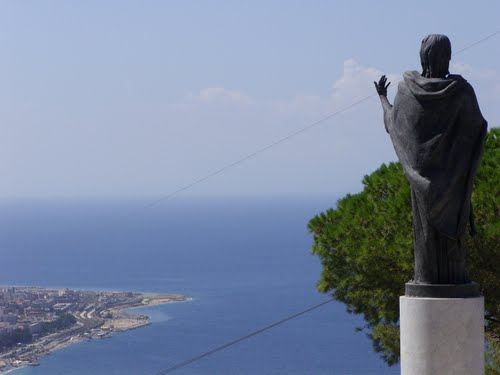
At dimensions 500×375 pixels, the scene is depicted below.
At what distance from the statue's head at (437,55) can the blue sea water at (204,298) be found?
8.80 m

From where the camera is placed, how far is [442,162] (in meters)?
5.81

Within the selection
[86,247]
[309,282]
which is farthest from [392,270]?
[86,247]

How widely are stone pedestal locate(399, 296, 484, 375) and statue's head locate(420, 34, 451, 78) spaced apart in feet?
4.12

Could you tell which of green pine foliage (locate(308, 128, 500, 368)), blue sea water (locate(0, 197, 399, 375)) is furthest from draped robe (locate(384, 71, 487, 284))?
blue sea water (locate(0, 197, 399, 375))

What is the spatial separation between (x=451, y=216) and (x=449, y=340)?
0.67 metres

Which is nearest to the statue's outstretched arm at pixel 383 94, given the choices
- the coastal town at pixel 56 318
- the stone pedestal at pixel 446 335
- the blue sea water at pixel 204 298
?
the stone pedestal at pixel 446 335

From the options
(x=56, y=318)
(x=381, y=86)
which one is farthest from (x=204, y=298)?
(x=381, y=86)

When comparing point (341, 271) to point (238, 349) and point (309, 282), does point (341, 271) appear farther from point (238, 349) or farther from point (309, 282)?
point (309, 282)

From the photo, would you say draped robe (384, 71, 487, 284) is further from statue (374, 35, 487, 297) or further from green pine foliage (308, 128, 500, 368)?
green pine foliage (308, 128, 500, 368)

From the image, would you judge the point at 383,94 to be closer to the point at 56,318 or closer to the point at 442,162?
the point at 442,162

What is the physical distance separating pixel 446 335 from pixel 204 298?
197ft

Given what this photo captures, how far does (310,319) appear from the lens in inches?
2191

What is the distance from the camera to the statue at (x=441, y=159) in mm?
5809

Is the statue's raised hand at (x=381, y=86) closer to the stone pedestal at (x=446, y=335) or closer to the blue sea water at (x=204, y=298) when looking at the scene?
the stone pedestal at (x=446, y=335)
